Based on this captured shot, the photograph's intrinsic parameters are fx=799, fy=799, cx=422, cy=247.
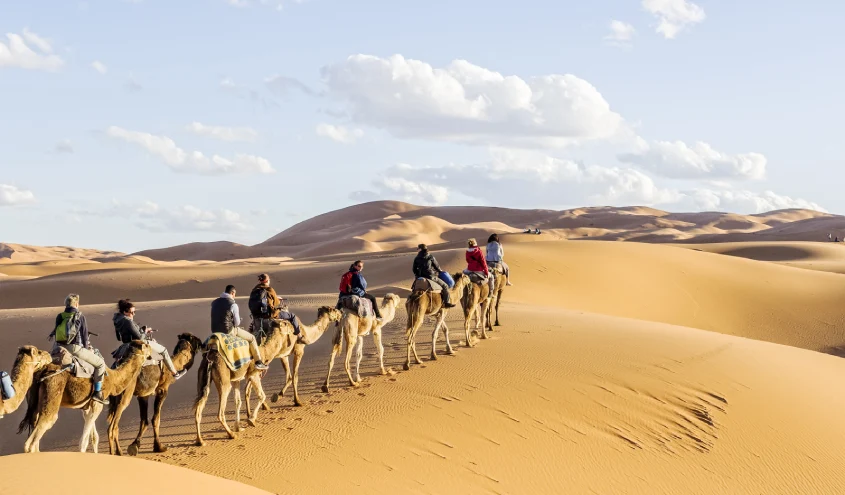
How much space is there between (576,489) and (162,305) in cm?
1885

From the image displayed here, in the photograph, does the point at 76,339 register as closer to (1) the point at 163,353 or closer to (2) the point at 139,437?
(1) the point at 163,353

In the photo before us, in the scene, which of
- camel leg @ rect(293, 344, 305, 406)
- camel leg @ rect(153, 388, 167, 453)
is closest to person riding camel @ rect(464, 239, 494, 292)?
camel leg @ rect(293, 344, 305, 406)

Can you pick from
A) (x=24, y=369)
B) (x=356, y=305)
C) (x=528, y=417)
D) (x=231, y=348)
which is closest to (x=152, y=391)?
(x=231, y=348)

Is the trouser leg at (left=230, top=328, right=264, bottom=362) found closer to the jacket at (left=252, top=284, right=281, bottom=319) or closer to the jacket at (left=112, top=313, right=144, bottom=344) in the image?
the jacket at (left=252, top=284, right=281, bottom=319)

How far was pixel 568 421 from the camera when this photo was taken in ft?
42.4

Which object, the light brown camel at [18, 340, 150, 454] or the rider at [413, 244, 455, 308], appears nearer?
the light brown camel at [18, 340, 150, 454]

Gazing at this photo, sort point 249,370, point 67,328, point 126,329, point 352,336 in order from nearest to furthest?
point 67,328 < point 126,329 < point 249,370 < point 352,336

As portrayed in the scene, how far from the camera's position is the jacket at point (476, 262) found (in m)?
18.4

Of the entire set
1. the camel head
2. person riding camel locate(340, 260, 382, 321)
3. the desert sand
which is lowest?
the desert sand

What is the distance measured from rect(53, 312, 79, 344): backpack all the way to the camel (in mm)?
1854

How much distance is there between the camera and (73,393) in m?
10.2

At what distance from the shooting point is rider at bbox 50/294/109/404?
1024cm

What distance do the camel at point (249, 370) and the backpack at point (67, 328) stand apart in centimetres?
185

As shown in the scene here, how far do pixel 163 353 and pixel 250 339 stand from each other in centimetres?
132
